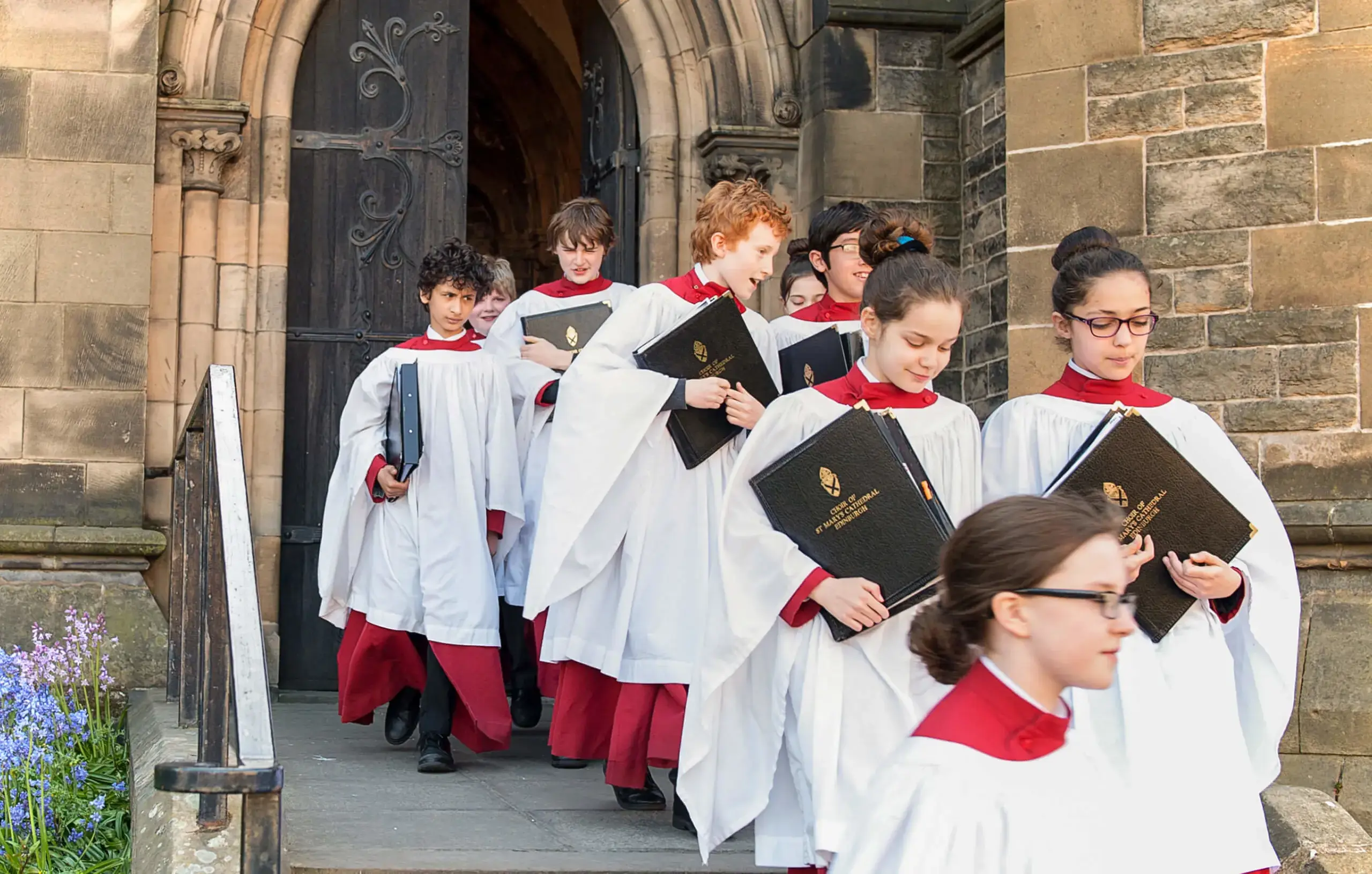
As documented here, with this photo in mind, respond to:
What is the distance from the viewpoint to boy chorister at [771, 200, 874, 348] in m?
4.76

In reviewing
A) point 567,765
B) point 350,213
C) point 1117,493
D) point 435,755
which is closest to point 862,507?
point 1117,493

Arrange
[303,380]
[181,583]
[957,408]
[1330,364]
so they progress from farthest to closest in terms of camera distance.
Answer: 1. [303,380]
2. [1330,364]
3. [181,583]
4. [957,408]

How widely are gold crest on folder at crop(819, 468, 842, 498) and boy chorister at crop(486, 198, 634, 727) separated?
2526mm

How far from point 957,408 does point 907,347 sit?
0.30 meters

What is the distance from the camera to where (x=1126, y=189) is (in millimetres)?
6758

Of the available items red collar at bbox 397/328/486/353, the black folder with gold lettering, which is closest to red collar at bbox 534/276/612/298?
red collar at bbox 397/328/486/353

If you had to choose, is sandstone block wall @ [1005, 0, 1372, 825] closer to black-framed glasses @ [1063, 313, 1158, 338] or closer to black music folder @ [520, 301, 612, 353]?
black music folder @ [520, 301, 612, 353]

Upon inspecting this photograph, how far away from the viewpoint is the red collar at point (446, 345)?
241 inches

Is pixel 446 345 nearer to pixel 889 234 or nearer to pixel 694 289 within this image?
pixel 694 289

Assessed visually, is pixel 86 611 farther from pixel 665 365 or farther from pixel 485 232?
pixel 485 232

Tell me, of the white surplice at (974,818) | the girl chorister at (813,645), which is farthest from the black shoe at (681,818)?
the white surplice at (974,818)

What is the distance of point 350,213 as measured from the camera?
8156mm

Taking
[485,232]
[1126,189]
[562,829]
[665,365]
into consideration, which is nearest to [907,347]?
[665,365]

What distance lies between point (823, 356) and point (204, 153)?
376 cm
